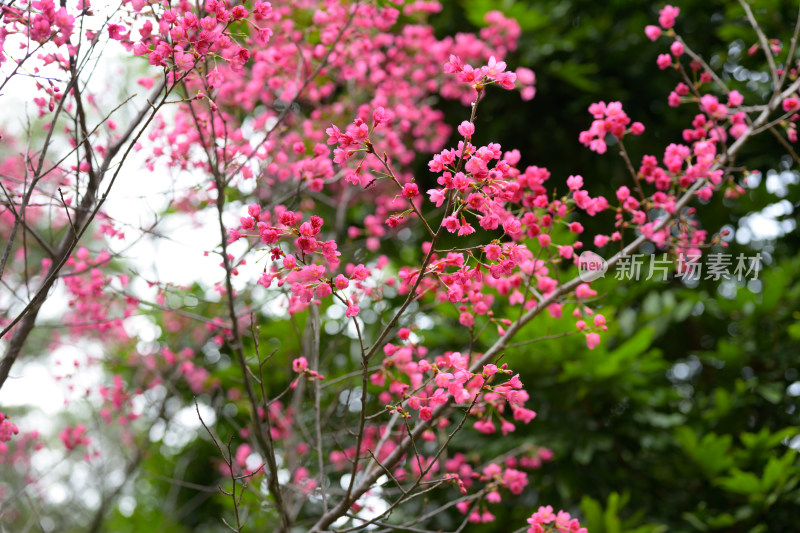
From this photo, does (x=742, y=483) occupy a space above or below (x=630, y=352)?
below

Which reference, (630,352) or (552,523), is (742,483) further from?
(552,523)

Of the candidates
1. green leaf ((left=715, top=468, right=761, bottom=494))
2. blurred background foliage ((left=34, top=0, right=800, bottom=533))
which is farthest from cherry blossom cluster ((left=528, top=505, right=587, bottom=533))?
green leaf ((left=715, top=468, right=761, bottom=494))

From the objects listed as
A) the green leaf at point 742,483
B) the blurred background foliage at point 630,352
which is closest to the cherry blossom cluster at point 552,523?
the blurred background foliage at point 630,352

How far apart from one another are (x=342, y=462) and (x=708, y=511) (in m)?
1.64

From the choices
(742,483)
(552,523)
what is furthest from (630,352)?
(552,523)

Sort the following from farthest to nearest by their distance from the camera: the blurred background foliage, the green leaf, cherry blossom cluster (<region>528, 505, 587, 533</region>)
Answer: the blurred background foliage
the green leaf
cherry blossom cluster (<region>528, 505, 587, 533</region>)

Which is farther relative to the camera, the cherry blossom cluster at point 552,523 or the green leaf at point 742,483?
the green leaf at point 742,483

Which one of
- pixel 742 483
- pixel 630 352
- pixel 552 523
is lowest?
pixel 552 523

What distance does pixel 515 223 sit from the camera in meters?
1.31

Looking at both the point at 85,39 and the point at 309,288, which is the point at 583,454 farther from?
the point at 85,39

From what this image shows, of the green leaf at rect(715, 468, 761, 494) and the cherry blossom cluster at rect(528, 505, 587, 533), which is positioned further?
the green leaf at rect(715, 468, 761, 494)

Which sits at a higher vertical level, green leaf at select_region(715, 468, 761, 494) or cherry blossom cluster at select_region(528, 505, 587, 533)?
green leaf at select_region(715, 468, 761, 494)

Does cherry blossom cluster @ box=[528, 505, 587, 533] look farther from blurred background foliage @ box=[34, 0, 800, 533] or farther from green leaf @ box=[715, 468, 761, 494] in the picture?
green leaf @ box=[715, 468, 761, 494]

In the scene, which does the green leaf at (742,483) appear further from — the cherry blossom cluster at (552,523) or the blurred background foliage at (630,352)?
the cherry blossom cluster at (552,523)
